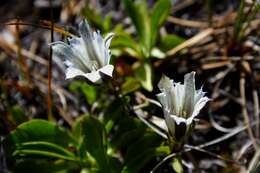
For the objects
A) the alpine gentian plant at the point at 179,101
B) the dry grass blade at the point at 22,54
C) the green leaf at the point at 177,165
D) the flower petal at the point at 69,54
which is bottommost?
the green leaf at the point at 177,165

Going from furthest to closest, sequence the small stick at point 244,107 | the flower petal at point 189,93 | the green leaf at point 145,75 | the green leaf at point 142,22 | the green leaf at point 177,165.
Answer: the green leaf at point 142,22 → the green leaf at point 145,75 → the small stick at point 244,107 → the green leaf at point 177,165 → the flower petal at point 189,93

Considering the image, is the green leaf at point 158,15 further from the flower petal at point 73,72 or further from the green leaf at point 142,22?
the flower petal at point 73,72

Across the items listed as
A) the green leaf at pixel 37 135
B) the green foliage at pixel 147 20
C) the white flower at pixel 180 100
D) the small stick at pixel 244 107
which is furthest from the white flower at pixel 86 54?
the small stick at pixel 244 107

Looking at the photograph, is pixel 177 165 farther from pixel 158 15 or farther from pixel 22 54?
pixel 22 54

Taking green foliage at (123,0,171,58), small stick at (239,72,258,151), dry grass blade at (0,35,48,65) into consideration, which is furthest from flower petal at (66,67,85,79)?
dry grass blade at (0,35,48,65)

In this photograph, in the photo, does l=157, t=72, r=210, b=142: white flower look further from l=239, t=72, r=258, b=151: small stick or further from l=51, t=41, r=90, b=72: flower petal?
l=239, t=72, r=258, b=151: small stick

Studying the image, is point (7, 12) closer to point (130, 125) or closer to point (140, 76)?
point (140, 76)

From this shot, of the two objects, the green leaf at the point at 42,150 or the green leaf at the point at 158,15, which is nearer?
the green leaf at the point at 42,150
